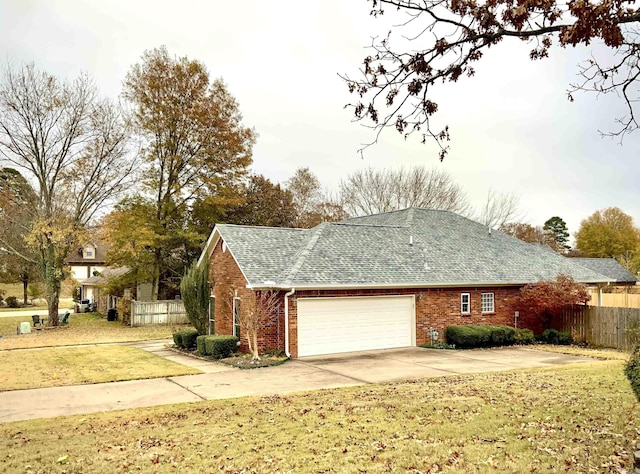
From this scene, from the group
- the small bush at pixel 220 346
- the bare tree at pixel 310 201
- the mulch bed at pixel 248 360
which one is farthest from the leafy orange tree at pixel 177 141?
the mulch bed at pixel 248 360

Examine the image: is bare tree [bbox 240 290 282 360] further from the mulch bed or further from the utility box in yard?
the utility box in yard

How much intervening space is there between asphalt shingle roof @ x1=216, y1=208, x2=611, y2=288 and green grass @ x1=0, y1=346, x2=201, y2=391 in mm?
4429

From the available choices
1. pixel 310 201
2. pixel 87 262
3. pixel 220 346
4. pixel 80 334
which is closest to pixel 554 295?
pixel 220 346

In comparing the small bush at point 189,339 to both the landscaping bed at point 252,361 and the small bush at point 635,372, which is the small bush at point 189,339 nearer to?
the landscaping bed at point 252,361

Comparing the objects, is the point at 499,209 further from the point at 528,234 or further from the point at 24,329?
the point at 24,329

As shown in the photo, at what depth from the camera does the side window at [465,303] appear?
2195 cm

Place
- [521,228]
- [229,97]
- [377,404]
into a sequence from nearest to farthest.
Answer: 1. [377,404]
2. [229,97]
3. [521,228]

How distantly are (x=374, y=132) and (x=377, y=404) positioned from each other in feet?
17.5

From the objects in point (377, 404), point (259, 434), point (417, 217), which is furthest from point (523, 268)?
point (259, 434)

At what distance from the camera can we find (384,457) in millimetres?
6707

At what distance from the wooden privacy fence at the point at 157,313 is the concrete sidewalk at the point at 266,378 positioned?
13926mm

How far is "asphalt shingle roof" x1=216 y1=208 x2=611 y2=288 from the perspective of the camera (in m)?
19.3

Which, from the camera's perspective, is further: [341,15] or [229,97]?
[229,97]

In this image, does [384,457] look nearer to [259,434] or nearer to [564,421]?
[259,434]
